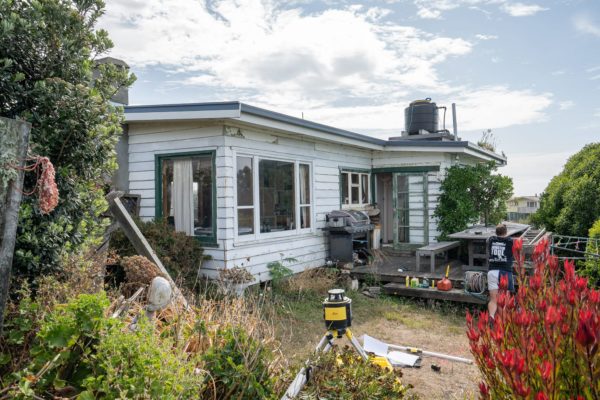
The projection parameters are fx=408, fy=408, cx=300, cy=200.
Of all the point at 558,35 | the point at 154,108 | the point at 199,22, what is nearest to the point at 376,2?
the point at 199,22

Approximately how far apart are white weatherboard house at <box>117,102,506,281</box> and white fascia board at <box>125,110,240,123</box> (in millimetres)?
17

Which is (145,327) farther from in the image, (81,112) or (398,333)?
(398,333)

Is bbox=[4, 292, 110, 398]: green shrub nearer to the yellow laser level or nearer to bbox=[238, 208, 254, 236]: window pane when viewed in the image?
the yellow laser level

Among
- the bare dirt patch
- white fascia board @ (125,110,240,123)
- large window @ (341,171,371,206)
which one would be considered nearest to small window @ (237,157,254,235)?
white fascia board @ (125,110,240,123)

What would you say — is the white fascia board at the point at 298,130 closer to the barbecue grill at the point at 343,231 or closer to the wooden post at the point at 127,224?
the barbecue grill at the point at 343,231

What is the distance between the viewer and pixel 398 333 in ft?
20.4

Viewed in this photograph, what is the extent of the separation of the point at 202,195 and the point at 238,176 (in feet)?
2.46

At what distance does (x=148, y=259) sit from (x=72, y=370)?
9.97ft

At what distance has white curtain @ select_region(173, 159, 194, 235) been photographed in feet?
24.9

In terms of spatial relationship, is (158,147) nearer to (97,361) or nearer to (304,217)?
(304,217)

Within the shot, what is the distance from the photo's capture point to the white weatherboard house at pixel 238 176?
7.15 metres

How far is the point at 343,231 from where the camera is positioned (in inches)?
370

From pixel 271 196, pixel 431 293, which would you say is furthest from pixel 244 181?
pixel 431 293

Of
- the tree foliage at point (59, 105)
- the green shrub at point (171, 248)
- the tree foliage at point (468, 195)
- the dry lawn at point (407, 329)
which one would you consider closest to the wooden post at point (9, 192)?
the tree foliage at point (59, 105)
